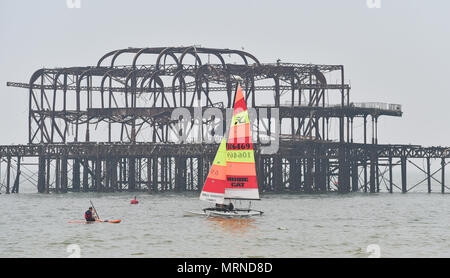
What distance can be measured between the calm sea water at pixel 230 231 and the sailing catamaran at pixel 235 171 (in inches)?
87.4

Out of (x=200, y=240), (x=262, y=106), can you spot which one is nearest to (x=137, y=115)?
(x=262, y=106)

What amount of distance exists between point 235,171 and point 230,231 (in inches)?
237

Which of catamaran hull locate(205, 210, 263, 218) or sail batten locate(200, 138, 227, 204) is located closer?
catamaran hull locate(205, 210, 263, 218)

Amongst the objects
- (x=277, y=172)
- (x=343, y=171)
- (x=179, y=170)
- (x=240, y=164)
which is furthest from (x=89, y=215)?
(x=343, y=171)

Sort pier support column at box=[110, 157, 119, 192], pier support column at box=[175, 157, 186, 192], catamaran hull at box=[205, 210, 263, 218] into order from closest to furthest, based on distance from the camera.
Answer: catamaran hull at box=[205, 210, 263, 218], pier support column at box=[175, 157, 186, 192], pier support column at box=[110, 157, 119, 192]

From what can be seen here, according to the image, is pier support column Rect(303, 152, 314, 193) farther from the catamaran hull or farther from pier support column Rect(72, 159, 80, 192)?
the catamaran hull

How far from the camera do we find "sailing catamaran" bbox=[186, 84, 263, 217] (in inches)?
2362

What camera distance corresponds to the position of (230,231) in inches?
2216

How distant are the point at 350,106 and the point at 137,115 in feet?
100

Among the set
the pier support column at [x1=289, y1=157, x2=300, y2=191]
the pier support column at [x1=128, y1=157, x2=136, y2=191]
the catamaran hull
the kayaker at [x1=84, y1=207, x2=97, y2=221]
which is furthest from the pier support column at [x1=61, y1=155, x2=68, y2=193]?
the catamaran hull

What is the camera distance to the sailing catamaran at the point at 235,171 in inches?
2362

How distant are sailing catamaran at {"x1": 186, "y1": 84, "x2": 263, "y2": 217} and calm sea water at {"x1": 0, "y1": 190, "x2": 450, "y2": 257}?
222cm

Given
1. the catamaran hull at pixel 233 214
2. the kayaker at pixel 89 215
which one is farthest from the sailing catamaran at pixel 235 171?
the kayaker at pixel 89 215

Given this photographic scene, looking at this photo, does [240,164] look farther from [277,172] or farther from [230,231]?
[277,172]
